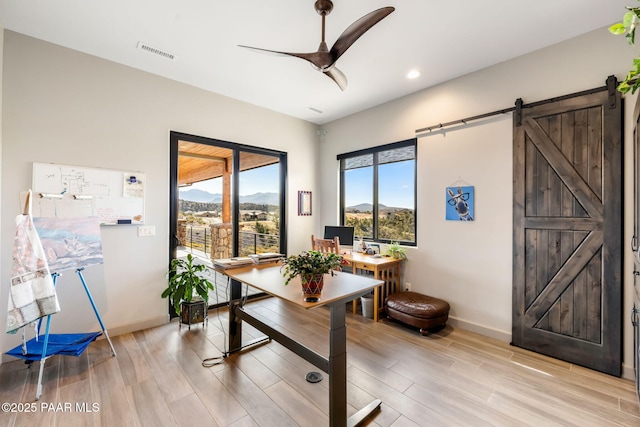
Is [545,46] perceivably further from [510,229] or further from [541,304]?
[541,304]

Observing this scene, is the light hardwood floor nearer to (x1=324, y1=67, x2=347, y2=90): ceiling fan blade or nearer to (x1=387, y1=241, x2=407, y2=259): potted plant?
(x1=387, y1=241, x2=407, y2=259): potted plant

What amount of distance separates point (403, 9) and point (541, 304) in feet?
10.2

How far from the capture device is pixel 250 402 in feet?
6.74

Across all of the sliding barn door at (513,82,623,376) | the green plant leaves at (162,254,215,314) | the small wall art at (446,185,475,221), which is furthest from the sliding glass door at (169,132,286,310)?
the sliding barn door at (513,82,623,376)

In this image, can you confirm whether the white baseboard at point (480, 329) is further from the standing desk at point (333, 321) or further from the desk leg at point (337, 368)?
the desk leg at point (337, 368)

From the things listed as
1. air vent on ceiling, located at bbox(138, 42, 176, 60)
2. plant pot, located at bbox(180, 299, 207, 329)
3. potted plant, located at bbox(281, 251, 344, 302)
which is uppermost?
air vent on ceiling, located at bbox(138, 42, 176, 60)

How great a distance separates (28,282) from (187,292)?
141 cm

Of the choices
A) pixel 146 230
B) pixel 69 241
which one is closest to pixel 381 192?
pixel 146 230

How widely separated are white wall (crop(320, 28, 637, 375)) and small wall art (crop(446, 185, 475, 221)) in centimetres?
7

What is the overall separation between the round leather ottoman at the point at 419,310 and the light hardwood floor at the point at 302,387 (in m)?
0.21

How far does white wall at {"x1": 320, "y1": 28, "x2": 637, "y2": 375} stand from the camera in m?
2.54

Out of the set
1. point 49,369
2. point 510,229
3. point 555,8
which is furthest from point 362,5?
point 49,369

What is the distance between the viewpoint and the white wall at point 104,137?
2.61 metres

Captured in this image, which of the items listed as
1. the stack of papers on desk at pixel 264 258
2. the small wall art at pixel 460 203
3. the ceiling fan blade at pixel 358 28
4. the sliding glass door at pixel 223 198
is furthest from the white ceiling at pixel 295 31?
the stack of papers on desk at pixel 264 258
